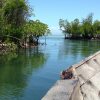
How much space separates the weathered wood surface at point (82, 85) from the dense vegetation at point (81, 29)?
→ 388ft

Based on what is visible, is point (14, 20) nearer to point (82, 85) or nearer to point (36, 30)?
point (36, 30)

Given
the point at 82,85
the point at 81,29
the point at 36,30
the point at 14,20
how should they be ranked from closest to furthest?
the point at 82,85
the point at 14,20
the point at 36,30
the point at 81,29

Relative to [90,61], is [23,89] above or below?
below

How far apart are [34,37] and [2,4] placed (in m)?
19.1

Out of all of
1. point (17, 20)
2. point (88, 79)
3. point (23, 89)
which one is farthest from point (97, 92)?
point (17, 20)

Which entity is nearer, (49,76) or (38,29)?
(49,76)

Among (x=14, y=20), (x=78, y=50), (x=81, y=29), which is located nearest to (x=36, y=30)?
(x=14, y=20)

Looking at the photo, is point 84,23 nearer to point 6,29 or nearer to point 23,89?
point 6,29

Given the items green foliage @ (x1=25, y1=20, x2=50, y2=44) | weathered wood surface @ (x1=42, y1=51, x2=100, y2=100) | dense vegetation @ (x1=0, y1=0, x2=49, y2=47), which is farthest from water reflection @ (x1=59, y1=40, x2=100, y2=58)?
weathered wood surface @ (x1=42, y1=51, x2=100, y2=100)

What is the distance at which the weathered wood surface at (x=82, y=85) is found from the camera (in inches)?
148

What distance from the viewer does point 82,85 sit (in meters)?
4.71

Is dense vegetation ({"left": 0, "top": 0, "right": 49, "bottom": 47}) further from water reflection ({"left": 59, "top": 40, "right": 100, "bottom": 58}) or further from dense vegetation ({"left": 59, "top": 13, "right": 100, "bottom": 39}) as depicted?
dense vegetation ({"left": 59, "top": 13, "right": 100, "bottom": 39})

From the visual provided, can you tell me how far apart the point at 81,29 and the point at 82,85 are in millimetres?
120757

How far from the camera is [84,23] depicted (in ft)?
422
